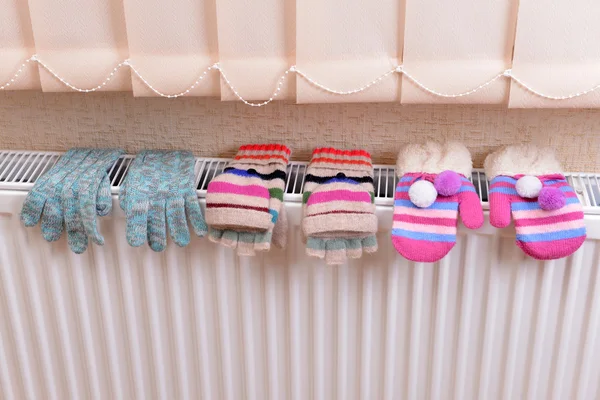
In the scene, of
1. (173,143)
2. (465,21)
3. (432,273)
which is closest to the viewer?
(465,21)

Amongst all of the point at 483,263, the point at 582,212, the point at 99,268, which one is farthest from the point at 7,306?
the point at 582,212

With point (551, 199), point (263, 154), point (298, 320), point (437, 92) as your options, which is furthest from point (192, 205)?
point (551, 199)

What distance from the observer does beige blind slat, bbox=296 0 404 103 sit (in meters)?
0.92

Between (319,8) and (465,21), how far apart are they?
0.18 meters

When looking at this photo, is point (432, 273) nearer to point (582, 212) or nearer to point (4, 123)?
point (582, 212)

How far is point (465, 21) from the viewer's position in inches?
35.6

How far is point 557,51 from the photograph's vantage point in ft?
2.96

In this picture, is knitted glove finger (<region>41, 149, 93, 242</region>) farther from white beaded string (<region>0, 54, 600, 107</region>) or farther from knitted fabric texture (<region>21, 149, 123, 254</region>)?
white beaded string (<region>0, 54, 600, 107</region>)

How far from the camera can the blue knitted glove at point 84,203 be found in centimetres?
100

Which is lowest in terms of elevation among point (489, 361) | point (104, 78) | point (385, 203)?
point (489, 361)

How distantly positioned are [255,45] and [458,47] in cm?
25

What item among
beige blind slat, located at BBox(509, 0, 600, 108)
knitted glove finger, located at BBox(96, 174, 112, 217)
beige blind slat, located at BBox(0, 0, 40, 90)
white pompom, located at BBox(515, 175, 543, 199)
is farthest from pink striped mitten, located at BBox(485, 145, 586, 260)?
beige blind slat, located at BBox(0, 0, 40, 90)

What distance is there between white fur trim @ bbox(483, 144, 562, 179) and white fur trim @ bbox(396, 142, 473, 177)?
33mm

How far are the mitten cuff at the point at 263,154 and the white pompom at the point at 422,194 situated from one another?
0.19 meters
